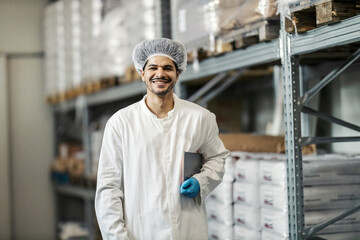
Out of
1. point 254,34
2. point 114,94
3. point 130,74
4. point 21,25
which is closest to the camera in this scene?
point 254,34

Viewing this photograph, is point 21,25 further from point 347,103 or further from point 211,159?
point 211,159

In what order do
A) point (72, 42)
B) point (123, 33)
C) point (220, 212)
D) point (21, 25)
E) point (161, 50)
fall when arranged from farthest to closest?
point (21, 25) → point (72, 42) → point (123, 33) → point (220, 212) → point (161, 50)

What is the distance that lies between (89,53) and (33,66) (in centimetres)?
303

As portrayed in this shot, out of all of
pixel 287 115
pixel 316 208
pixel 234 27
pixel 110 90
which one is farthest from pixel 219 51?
pixel 110 90

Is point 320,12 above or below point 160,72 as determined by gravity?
above

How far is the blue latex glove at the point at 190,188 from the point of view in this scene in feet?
10.3

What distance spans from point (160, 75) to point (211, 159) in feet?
2.10

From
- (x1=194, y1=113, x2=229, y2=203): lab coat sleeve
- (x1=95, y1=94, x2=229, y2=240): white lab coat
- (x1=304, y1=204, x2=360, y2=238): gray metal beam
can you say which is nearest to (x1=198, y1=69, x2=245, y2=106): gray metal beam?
(x1=304, y1=204, x2=360, y2=238): gray metal beam

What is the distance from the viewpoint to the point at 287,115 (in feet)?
12.3

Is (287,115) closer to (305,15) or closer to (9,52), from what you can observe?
(305,15)

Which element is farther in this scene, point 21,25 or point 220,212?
point 21,25

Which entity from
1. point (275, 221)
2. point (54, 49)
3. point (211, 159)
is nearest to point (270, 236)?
point (275, 221)

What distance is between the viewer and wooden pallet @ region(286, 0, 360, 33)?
324 cm

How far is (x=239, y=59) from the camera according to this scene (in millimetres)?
4480
